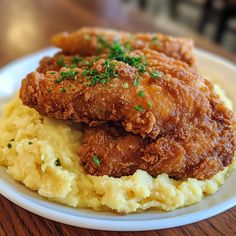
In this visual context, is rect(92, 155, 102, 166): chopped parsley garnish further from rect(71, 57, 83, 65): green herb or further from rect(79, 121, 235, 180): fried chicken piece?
rect(71, 57, 83, 65): green herb

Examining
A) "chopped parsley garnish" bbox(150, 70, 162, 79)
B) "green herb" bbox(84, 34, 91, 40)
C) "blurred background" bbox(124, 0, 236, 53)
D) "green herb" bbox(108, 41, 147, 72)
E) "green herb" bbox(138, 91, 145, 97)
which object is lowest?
"blurred background" bbox(124, 0, 236, 53)

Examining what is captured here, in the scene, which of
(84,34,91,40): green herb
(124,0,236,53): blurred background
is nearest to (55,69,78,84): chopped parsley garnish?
(84,34,91,40): green herb

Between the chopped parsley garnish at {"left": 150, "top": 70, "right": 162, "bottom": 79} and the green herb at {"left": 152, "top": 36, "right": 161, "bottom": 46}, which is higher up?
the chopped parsley garnish at {"left": 150, "top": 70, "right": 162, "bottom": 79}

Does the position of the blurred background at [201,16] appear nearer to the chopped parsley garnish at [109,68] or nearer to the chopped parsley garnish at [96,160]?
the chopped parsley garnish at [109,68]

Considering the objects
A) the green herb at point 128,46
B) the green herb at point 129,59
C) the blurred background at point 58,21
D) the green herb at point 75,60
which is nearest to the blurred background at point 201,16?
the blurred background at point 58,21

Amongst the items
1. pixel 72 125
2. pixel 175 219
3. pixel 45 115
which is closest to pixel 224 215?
pixel 175 219

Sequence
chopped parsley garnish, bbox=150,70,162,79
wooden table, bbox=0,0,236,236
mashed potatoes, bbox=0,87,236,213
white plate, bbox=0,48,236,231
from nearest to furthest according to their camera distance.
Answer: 1. white plate, bbox=0,48,236,231
2. mashed potatoes, bbox=0,87,236,213
3. chopped parsley garnish, bbox=150,70,162,79
4. wooden table, bbox=0,0,236,236
